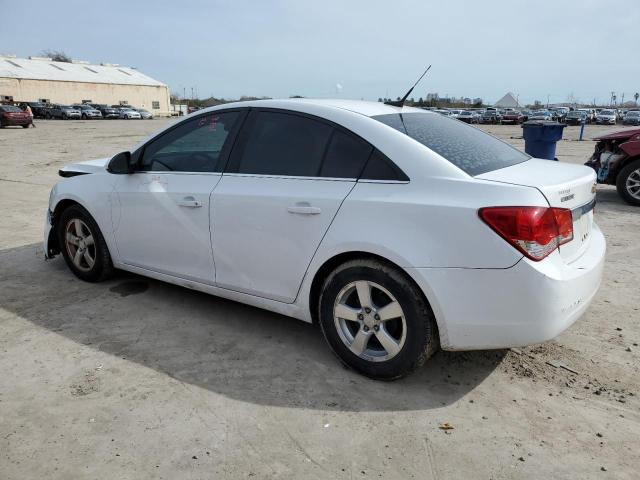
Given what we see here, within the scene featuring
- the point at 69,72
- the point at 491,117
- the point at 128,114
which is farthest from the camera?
the point at 69,72

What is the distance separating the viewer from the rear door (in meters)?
3.13

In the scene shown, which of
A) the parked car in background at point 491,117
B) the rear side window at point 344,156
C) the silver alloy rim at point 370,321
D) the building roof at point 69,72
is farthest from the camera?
the building roof at point 69,72

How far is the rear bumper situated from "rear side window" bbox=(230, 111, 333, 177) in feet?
3.32

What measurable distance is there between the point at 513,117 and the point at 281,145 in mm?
46154

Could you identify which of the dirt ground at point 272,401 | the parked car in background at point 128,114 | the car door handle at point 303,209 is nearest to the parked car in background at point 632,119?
the parked car in background at point 128,114

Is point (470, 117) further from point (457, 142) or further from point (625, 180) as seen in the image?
point (457, 142)

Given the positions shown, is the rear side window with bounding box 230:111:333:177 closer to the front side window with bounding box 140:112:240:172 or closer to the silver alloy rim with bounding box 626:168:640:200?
the front side window with bounding box 140:112:240:172

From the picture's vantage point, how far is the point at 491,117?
4769cm

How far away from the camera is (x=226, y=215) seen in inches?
139

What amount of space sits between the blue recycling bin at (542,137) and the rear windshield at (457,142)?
5.98 meters

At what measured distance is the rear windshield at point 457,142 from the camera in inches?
119

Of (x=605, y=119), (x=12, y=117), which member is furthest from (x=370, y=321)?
(x=605, y=119)

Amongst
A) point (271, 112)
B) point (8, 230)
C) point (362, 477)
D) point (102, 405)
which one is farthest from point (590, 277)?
point (8, 230)

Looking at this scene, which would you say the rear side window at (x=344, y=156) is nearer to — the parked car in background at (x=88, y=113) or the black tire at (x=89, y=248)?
the black tire at (x=89, y=248)
